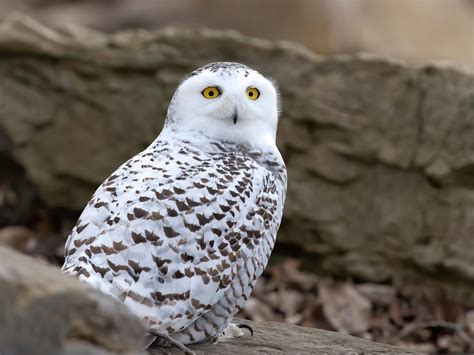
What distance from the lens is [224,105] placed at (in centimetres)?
367

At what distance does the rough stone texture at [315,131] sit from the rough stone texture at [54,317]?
3.92 m

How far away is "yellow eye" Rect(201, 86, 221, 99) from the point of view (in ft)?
12.1

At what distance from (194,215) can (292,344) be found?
0.84 m

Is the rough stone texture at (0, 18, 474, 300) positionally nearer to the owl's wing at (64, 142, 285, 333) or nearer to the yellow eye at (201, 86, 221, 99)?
the yellow eye at (201, 86, 221, 99)

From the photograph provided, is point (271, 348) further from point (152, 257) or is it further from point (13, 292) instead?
point (13, 292)

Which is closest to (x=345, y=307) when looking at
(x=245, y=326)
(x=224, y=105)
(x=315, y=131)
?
(x=315, y=131)

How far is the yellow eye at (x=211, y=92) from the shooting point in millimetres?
3697

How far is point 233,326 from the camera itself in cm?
375

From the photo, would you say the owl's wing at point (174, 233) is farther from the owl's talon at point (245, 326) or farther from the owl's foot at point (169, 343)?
the owl's talon at point (245, 326)

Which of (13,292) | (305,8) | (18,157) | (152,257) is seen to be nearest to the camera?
(13,292)

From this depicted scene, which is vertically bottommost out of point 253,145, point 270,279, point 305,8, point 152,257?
point 270,279

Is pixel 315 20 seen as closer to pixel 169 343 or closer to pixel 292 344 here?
pixel 292 344

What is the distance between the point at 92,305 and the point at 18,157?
450 centimetres

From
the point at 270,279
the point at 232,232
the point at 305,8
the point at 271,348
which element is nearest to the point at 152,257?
the point at 232,232
